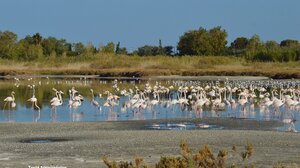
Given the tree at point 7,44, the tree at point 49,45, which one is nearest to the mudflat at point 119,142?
the tree at point 7,44

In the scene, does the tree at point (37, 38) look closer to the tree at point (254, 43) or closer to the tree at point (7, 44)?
the tree at point (7, 44)

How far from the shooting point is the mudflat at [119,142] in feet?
42.4

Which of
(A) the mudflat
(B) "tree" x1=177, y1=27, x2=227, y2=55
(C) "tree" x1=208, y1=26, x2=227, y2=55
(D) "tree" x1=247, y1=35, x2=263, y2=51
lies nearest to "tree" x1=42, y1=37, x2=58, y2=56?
(B) "tree" x1=177, y1=27, x2=227, y2=55

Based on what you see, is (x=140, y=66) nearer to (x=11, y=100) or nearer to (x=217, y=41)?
(x=217, y=41)

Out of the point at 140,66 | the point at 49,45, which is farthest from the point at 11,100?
the point at 49,45

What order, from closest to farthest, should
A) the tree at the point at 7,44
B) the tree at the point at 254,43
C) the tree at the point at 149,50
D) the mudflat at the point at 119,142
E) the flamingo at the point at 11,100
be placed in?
the mudflat at the point at 119,142 → the flamingo at the point at 11,100 → the tree at the point at 7,44 → the tree at the point at 254,43 → the tree at the point at 149,50

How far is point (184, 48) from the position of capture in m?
99.8

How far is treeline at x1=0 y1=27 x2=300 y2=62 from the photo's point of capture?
271ft

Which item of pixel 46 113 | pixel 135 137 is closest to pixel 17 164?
pixel 135 137

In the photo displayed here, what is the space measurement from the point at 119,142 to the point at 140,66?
60.3 metres

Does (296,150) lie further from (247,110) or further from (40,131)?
(247,110)

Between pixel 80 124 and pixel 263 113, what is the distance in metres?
8.51

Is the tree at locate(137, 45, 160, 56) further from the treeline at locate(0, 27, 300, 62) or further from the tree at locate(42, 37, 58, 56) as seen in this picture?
the tree at locate(42, 37, 58, 56)

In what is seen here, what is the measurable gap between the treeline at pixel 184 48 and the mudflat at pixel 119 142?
62.1m
